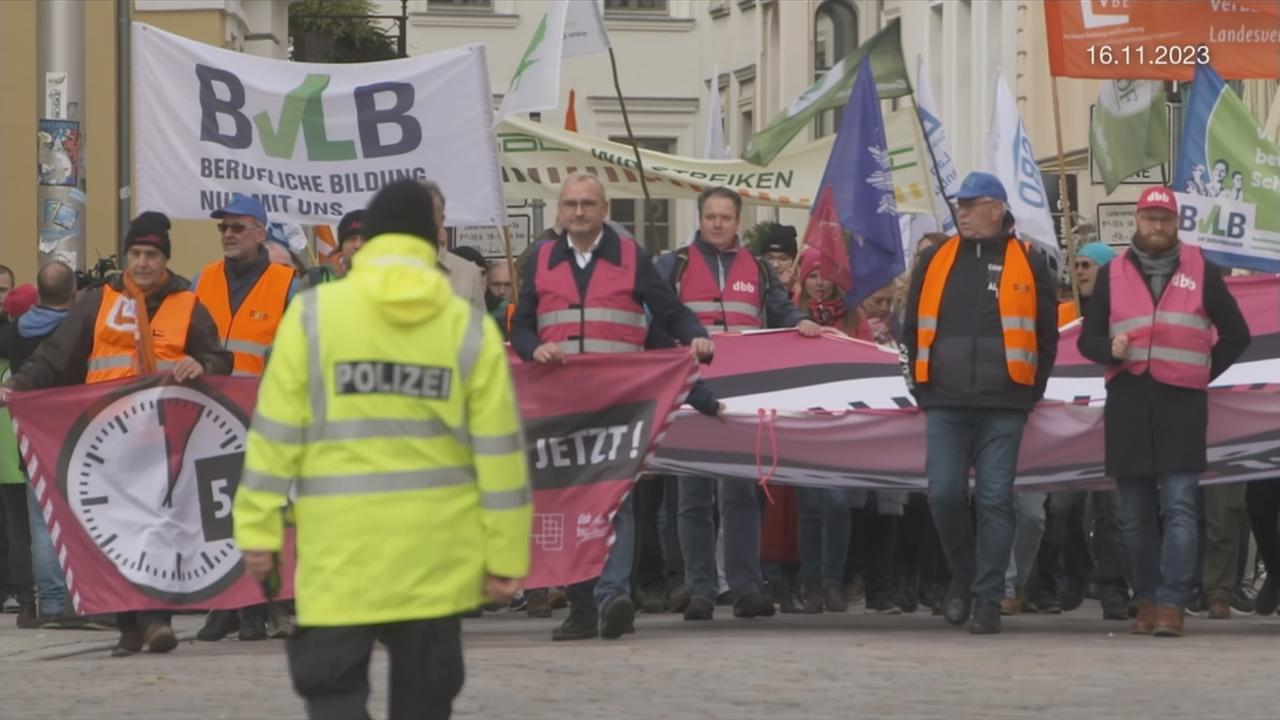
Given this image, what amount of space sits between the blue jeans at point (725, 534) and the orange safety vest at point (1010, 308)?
1.26 meters

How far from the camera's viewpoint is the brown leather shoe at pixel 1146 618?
13773 mm

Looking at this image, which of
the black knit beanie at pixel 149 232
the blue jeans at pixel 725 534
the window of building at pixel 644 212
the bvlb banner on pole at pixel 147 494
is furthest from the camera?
the window of building at pixel 644 212

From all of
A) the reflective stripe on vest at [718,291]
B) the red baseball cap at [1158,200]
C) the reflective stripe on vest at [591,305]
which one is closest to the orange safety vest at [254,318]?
the reflective stripe on vest at [591,305]

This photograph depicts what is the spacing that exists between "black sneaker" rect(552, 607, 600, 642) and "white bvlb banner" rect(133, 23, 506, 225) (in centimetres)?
299

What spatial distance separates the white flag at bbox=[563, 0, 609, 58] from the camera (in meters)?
20.5

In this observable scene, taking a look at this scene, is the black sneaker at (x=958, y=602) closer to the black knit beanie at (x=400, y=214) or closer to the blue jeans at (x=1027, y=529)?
the blue jeans at (x=1027, y=529)

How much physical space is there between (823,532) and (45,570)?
3.97 m

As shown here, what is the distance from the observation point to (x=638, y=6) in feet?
214

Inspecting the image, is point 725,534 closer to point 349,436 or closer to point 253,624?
point 253,624

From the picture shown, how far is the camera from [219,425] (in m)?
13.6

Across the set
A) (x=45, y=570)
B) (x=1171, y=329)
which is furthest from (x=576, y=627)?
(x=45, y=570)

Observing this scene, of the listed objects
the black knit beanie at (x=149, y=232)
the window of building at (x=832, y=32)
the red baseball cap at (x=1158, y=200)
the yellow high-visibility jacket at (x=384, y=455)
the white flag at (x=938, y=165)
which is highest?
the window of building at (x=832, y=32)

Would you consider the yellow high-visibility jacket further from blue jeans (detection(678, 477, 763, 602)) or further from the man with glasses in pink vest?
blue jeans (detection(678, 477, 763, 602))

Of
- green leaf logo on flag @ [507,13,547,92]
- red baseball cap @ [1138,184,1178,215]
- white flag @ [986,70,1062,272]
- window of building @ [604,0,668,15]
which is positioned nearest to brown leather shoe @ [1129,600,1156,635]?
red baseball cap @ [1138,184,1178,215]
